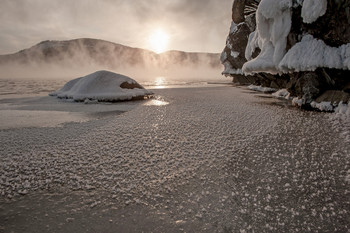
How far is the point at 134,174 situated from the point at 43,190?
1188mm

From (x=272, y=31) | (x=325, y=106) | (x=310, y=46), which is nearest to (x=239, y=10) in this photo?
(x=272, y=31)

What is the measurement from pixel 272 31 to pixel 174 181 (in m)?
10.1

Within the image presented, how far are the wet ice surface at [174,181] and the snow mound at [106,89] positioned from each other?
5.85 m

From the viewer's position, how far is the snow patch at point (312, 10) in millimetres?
7051

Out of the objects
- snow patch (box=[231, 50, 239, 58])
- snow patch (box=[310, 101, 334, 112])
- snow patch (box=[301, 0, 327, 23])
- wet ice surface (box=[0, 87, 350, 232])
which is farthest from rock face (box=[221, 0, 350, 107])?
snow patch (box=[231, 50, 239, 58])

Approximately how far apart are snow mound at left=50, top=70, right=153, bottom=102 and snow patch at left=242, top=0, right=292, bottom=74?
6880 millimetres

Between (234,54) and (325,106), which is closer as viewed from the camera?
(325,106)

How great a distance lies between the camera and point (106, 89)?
36.1 feet

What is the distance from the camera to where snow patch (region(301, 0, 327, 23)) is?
705cm

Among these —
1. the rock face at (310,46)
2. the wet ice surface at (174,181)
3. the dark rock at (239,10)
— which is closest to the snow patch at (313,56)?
the rock face at (310,46)

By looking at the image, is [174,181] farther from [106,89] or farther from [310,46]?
[106,89]

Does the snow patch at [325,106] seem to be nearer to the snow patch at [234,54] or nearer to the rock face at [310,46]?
the rock face at [310,46]

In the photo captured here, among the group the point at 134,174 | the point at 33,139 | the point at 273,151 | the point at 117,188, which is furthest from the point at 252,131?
the point at 33,139

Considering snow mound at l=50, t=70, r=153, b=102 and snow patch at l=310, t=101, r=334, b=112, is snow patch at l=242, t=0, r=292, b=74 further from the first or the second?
snow mound at l=50, t=70, r=153, b=102
